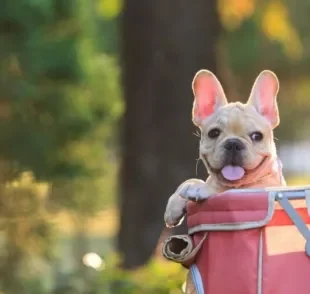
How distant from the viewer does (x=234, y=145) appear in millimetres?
1692

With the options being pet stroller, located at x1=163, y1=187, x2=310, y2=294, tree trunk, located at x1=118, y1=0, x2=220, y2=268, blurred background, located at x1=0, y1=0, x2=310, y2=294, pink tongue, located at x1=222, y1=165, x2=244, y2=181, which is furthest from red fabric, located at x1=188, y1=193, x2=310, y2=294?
tree trunk, located at x1=118, y1=0, x2=220, y2=268

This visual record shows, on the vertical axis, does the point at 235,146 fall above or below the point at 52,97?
below

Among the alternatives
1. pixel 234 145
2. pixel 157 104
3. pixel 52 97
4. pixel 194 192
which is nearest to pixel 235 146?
pixel 234 145

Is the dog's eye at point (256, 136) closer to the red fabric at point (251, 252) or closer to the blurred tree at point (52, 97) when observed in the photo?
the red fabric at point (251, 252)

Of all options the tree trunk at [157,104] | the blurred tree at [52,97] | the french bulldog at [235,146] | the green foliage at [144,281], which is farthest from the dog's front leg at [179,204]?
the tree trunk at [157,104]

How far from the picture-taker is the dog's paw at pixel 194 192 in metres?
1.64

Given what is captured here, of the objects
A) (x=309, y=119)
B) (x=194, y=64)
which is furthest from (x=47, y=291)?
(x=309, y=119)

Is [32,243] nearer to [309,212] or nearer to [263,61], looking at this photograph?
[309,212]

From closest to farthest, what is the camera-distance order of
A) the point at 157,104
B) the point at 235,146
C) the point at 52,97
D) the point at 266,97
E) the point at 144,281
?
1. the point at 235,146
2. the point at 266,97
3. the point at 144,281
4. the point at 52,97
5. the point at 157,104

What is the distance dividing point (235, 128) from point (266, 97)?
4.9 inches

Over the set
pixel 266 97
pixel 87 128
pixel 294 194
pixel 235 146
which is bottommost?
pixel 294 194

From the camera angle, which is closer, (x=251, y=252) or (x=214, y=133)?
(x=251, y=252)

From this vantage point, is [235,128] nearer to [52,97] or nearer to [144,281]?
[144,281]

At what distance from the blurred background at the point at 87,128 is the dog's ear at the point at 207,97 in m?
1.06
